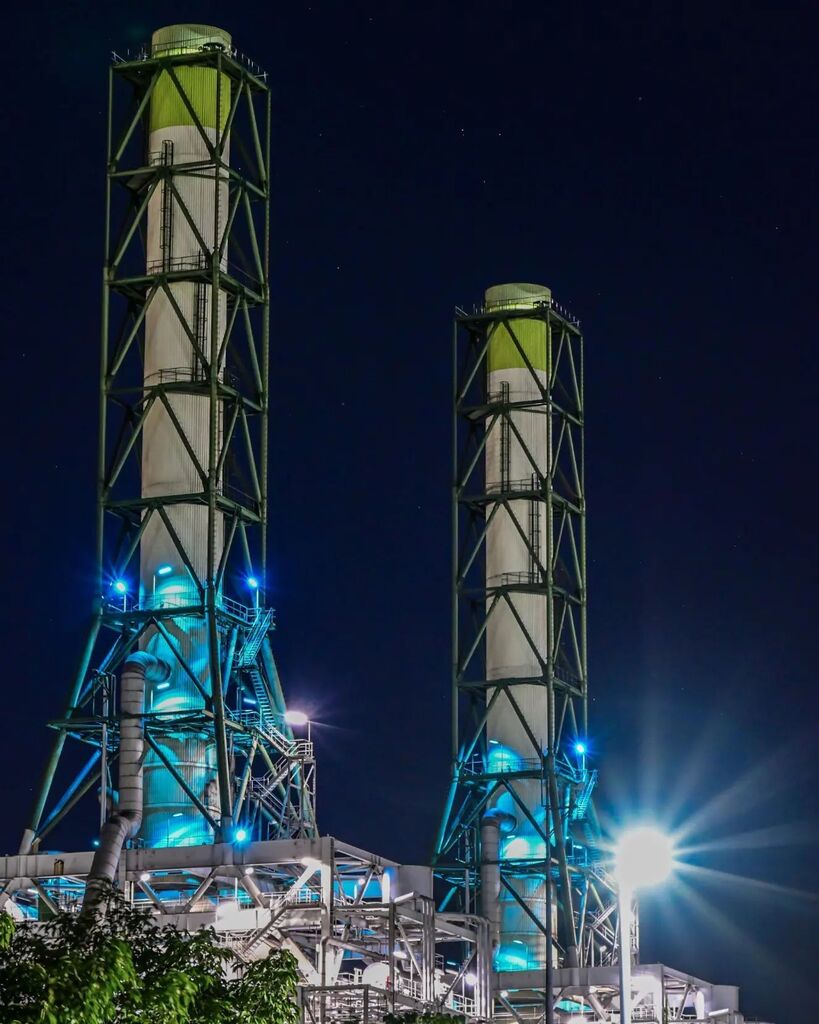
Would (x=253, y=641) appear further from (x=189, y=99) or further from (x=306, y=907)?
(x=189, y=99)

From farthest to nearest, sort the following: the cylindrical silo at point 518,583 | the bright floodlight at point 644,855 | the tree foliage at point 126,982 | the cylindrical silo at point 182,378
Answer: the cylindrical silo at point 518,583, the cylindrical silo at point 182,378, the bright floodlight at point 644,855, the tree foliage at point 126,982

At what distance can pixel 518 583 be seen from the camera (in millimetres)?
129625

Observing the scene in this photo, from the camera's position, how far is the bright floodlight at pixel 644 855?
5400 cm

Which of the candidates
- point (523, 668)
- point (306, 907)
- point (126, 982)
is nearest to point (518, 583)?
point (523, 668)

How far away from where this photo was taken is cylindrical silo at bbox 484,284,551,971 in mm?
125000

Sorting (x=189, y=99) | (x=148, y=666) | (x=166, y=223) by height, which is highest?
(x=189, y=99)

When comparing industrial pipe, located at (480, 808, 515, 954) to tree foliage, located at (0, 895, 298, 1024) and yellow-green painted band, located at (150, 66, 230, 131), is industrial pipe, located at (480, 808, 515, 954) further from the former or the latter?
tree foliage, located at (0, 895, 298, 1024)

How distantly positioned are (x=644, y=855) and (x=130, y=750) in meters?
48.8

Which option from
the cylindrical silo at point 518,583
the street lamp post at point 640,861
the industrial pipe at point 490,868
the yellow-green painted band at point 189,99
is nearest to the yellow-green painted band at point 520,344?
the cylindrical silo at point 518,583

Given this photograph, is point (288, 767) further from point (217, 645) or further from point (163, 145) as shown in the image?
point (163, 145)

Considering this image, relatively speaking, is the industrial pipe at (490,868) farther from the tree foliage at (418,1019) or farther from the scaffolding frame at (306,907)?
the tree foliage at (418,1019)

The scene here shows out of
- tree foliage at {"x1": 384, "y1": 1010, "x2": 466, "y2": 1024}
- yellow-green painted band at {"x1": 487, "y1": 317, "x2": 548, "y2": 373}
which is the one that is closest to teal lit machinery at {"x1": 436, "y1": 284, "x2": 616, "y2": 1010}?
yellow-green painted band at {"x1": 487, "y1": 317, "x2": 548, "y2": 373}

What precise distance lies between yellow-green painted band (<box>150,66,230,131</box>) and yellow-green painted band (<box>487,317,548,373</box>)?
26453 mm

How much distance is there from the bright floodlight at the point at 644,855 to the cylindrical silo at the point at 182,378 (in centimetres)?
4982
